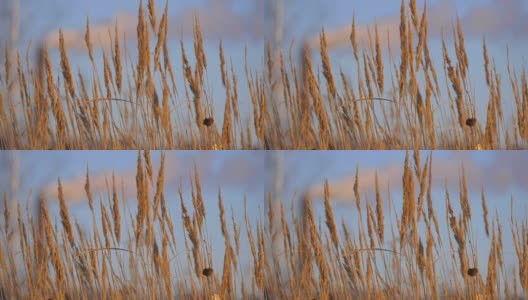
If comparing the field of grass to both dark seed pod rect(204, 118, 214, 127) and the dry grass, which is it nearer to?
the dry grass

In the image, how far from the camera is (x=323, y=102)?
347 centimetres

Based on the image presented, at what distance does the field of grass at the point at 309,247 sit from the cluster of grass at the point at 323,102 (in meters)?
0.15

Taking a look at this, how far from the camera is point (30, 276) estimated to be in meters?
3.34

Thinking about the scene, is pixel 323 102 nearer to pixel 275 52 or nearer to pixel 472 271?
pixel 275 52

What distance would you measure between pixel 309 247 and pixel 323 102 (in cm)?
60

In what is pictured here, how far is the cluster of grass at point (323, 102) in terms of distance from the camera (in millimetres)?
3420

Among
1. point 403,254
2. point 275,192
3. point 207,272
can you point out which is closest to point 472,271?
point 403,254

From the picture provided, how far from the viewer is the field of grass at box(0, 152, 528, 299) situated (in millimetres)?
3371

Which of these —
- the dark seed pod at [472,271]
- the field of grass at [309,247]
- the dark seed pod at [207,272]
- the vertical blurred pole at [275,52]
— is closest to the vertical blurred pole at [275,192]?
the field of grass at [309,247]

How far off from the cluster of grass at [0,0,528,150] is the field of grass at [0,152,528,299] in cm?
15

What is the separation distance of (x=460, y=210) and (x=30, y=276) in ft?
5.74

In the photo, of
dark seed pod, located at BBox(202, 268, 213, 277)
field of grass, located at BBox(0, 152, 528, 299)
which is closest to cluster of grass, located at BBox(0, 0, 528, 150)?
field of grass, located at BBox(0, 152, 528, 299)

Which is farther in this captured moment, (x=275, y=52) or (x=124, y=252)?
(x=275, y=52)

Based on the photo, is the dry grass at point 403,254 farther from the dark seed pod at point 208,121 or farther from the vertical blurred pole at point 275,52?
the dark seed pod at point 208,121
